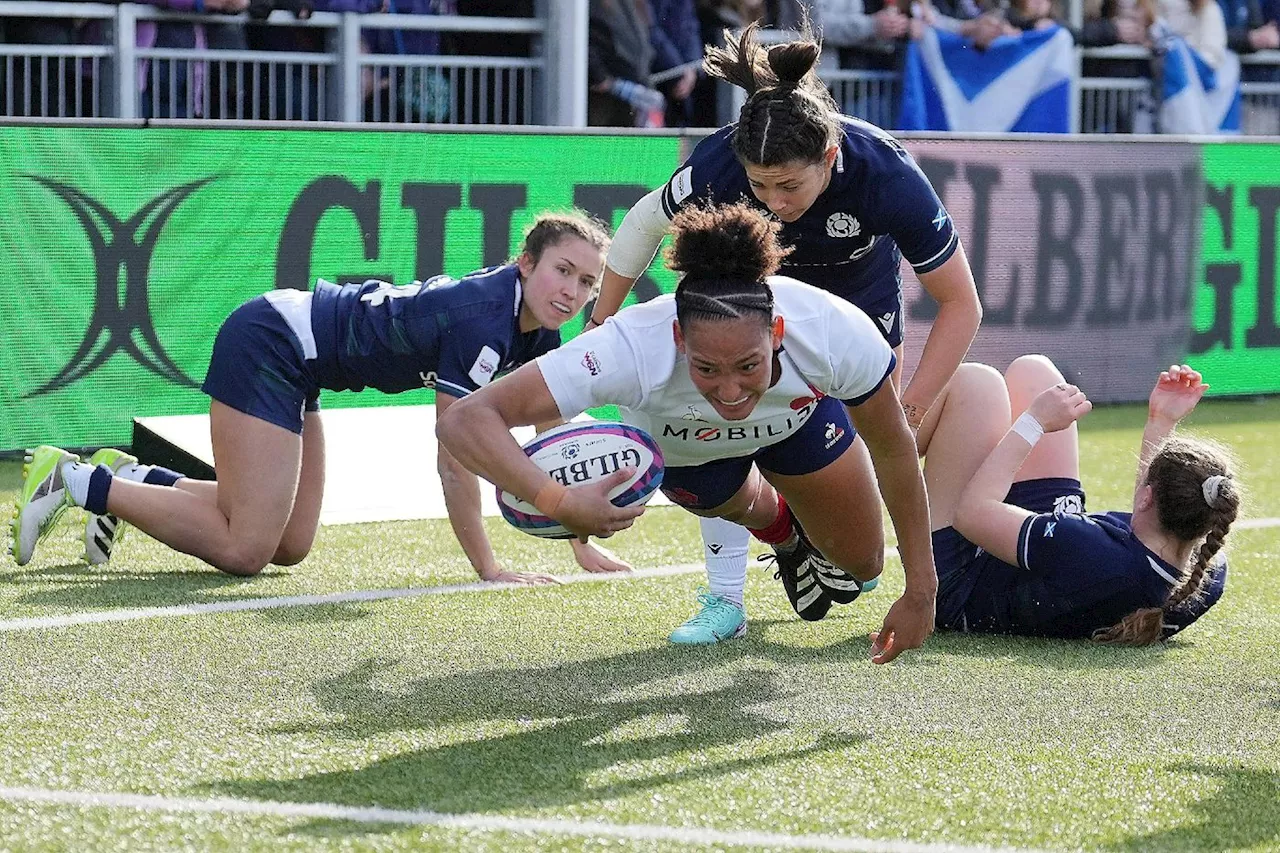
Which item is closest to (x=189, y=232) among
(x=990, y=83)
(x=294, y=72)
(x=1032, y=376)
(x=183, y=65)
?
(x=183, y=65)

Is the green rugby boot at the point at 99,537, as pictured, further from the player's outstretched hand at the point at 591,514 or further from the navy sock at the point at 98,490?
the player's outstretched hand at the point at 591,514

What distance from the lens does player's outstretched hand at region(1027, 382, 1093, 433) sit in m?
5.82

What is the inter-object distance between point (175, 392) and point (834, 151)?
4.60 meters

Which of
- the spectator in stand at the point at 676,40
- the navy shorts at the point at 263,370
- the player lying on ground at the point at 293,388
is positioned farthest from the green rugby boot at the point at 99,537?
the spectator in stand at the point at 676,40

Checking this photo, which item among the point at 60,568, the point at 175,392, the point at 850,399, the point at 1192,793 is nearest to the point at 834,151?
the point at 850,399

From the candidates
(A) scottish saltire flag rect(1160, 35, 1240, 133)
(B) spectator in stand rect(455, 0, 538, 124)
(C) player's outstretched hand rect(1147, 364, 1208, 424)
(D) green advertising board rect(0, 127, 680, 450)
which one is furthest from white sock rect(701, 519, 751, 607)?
(A) scottish saltire flag rect(1160, 35, 1240, 133)

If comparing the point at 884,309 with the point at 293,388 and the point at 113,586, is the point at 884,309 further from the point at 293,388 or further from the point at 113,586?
the point at 113,586

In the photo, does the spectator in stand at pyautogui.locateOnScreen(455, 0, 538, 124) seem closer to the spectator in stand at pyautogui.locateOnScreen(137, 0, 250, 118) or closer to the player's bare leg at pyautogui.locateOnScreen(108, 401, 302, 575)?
the spectator in stand at pyautogui.locateOnScreen(137, 0, 250, 118)

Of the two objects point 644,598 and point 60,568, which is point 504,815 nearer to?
point 644,598

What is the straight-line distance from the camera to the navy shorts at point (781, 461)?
215 inches

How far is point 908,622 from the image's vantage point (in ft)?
15.9

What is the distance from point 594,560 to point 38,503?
2.01 m

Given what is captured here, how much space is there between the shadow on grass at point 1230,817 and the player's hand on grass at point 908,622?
29.1 inches

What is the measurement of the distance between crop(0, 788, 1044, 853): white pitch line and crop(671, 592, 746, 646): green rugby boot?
194 cm
